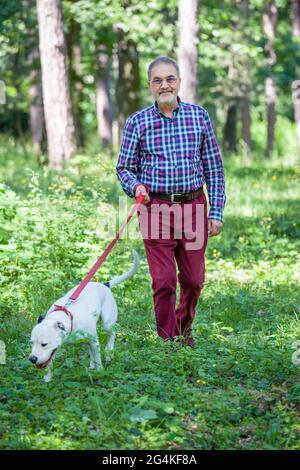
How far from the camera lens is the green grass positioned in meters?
4.52

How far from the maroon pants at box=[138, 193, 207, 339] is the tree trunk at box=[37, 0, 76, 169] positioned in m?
7.90

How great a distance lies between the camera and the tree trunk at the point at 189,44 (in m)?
14.1

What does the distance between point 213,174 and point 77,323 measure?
1766 mm

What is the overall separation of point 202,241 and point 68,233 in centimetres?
273

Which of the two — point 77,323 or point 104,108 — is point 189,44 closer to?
point 77,323

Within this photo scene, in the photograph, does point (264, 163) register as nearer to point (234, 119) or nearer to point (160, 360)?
point (234, 119)

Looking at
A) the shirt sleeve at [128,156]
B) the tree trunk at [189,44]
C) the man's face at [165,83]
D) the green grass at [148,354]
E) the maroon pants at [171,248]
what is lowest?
the green grass at [148,354]

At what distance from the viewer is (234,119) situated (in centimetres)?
2389

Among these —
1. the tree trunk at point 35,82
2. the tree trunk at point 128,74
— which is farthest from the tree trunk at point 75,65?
the tree trunk at point 128,74

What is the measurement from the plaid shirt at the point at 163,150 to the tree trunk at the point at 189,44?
27.7 ft

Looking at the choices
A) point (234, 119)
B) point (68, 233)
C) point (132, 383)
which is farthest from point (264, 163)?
point (132, 383)

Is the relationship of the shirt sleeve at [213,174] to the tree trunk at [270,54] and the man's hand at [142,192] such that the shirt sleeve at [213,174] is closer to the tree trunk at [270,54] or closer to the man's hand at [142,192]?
the man's hand at [142,192]

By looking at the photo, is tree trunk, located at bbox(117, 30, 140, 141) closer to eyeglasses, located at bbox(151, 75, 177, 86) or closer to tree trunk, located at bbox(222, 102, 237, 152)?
tree trunk, located at bbox(222, 102, 237, 152)

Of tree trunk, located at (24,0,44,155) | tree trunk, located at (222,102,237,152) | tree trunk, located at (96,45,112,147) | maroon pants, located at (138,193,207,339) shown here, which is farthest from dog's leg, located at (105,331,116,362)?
tree trunk, located at (96,45,112,147)
